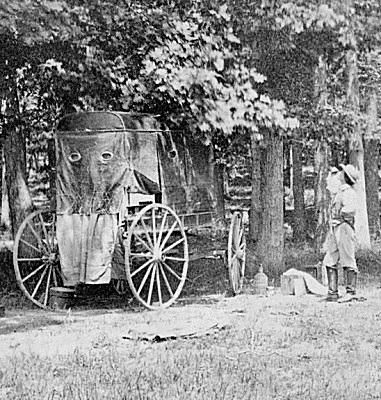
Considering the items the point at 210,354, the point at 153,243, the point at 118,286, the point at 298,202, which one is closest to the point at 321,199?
the point at 298,202

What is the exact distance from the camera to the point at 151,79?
13.4 meters

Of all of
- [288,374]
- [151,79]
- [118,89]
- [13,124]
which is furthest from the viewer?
[13,124]

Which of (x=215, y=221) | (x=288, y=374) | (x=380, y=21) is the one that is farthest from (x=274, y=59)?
(x=288, y=374)

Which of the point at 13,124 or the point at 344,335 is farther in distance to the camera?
the point at 13,124

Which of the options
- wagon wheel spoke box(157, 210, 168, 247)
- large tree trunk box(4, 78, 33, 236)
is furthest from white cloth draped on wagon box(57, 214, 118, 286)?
large tree trunk box(4, 78, 33, 236)

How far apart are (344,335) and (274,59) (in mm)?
6390

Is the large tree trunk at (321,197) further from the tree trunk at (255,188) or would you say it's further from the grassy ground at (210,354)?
the grassy ground at (210,354)

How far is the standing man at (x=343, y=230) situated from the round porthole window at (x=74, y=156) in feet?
12.6

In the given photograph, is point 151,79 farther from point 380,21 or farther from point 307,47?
point 380,21

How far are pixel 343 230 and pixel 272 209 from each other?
9.41 feet

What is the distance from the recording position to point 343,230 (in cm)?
1302

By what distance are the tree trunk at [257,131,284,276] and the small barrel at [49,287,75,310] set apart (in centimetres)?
422

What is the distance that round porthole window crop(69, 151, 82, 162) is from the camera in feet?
42.0

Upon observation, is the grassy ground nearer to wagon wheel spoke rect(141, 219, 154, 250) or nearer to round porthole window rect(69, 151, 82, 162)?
wagon wheel spoke rect(141, 219, 154, 250)
